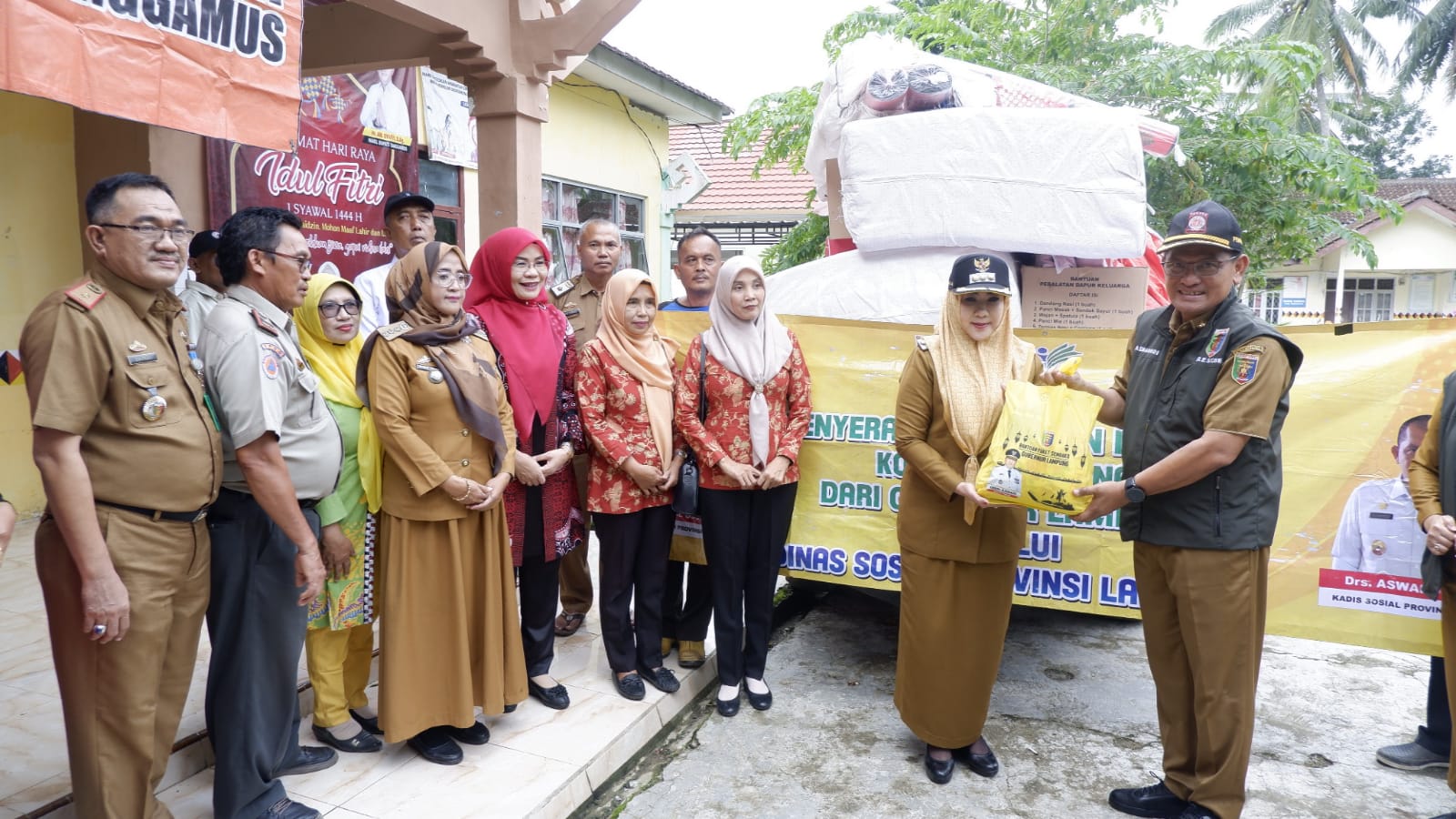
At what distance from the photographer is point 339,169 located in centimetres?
661

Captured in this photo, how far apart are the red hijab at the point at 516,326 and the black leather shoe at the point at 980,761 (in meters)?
2.00

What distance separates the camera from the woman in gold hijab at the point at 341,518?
2984mm

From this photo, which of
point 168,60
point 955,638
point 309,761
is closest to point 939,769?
point 955,638

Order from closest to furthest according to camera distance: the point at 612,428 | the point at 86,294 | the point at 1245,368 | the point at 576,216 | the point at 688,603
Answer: the point at 86,294, the point at 1245,368, the point at 612,428, the point at 688,603, the point at 576,216

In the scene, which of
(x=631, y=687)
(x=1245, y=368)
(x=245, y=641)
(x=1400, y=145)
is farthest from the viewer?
(x=1400, y=145)

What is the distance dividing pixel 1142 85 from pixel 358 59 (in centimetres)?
655

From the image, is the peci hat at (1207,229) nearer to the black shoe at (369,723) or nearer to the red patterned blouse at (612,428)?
the red patterned blouse at (612,428)

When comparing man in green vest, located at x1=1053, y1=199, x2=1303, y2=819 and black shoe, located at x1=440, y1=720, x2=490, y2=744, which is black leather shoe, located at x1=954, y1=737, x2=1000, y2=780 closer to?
man in green vest, located at x1=1053, y1=199, x2=1303, y2=819

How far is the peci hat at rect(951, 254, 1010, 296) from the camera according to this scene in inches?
118

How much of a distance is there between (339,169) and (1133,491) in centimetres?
593

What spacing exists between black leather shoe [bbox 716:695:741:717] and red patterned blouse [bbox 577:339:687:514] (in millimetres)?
899

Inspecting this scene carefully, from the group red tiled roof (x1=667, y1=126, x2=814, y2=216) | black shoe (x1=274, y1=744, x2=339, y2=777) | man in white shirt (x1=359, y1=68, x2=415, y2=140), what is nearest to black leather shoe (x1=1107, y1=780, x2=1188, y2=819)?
black shoe (x1=274, y1=744, x2=339, y2=777)

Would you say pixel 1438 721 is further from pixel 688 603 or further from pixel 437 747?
pixel 437 747

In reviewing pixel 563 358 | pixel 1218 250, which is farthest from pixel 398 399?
pixel 1218 250
